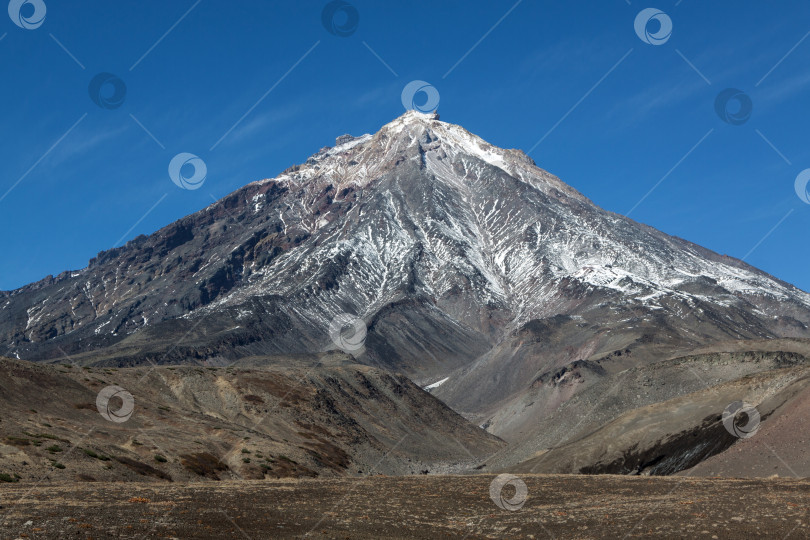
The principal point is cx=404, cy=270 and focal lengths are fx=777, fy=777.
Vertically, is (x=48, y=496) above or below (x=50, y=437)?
below

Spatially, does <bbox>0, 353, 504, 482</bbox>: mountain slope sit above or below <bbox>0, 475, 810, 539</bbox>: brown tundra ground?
above

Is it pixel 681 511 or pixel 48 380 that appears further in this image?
pixel 48 380

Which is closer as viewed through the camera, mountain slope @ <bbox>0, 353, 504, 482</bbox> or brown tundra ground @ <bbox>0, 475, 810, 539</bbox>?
brown tundra ground @ <bbox>0, 475, 810, 539</bbox>

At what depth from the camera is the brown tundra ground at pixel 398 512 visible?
29.0 metres

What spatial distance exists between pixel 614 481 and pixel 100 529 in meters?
35.9

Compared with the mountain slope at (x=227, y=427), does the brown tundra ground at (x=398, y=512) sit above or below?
below

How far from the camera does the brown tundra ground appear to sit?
29.0 meters

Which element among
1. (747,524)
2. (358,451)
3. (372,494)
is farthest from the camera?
(358,451)

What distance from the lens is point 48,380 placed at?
3051 inches

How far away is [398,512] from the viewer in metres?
37.6

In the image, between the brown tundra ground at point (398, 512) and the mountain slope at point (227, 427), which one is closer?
the brown tundra ground at point (398, 512)

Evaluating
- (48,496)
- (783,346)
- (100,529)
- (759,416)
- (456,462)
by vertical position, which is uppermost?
(783,346)

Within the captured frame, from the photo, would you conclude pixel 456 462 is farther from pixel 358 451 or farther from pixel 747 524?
pixel 747 524

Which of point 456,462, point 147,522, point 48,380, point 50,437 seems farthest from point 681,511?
point 456,462
